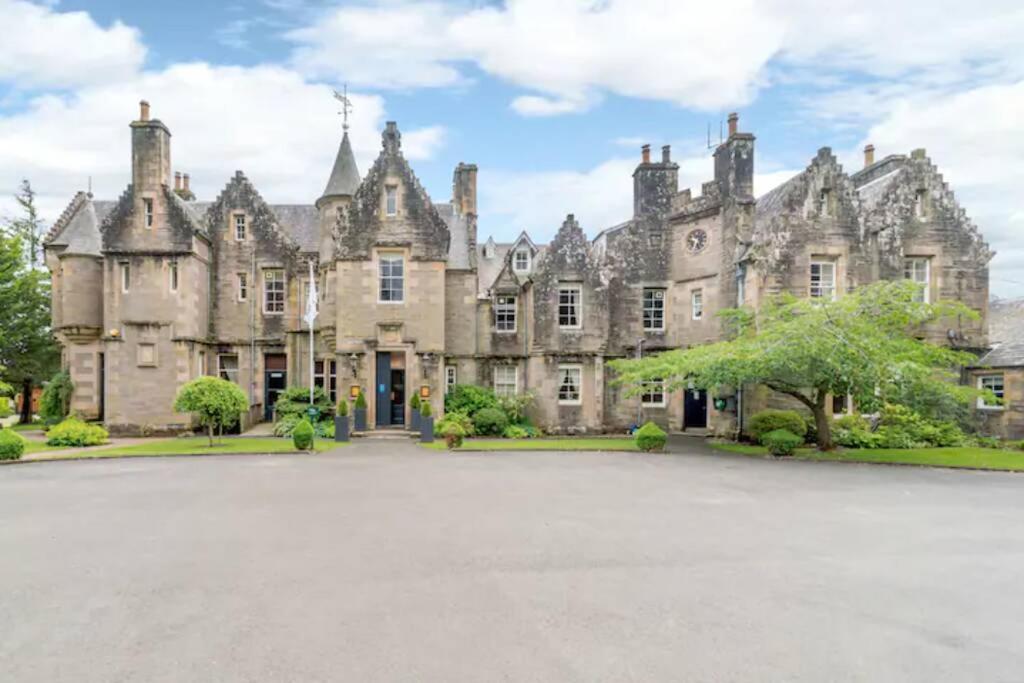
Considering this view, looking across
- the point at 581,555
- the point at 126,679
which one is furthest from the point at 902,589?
the point at 126,679

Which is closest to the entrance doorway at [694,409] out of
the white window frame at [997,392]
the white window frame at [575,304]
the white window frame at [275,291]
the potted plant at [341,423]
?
the white window frame at [575,304]

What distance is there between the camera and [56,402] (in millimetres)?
27438

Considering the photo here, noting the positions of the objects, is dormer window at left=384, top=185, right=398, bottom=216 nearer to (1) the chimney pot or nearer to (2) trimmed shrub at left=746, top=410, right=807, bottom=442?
(2) trimmed shrub at left=746, top=410, right=807, bottom=442

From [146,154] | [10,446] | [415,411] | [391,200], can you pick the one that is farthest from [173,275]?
[415,411]

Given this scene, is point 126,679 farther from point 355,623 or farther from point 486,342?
point 486,342

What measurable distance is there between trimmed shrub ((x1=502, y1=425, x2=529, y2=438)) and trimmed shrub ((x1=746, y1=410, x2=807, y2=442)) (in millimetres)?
9894

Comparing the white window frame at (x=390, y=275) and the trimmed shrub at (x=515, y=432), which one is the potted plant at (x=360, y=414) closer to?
the white window frame at (x=390, y=275)

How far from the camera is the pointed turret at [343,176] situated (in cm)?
2767

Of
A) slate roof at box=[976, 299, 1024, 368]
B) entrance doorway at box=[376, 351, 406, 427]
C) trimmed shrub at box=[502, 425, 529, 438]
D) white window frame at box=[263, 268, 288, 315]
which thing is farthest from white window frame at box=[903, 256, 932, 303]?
white window frame at box=[263, 268, 288, 315]

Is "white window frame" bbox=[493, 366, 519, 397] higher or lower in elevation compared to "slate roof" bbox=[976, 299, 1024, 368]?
lower

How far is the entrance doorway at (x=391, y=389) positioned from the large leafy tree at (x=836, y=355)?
11038 mm

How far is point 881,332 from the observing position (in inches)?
761

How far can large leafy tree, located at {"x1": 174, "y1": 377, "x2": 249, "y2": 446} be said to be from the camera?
19.8 meters

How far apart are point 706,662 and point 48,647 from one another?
676cm
